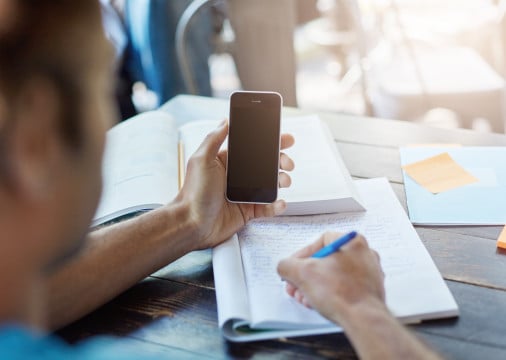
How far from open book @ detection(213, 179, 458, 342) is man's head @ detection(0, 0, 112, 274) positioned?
31 cm

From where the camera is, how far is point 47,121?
49cm

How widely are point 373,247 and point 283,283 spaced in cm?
14

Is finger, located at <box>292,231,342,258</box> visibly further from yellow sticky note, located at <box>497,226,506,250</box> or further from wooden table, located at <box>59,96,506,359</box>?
yellow sticky note, located at <box>497,226,506,250</box>

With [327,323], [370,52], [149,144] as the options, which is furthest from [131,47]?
[327,323]

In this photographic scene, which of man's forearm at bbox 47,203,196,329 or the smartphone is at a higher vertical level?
the smartphone

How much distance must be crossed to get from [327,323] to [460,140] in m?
0.61

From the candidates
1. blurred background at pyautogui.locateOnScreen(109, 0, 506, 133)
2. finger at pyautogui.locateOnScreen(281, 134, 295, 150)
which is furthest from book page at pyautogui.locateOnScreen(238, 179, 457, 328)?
blurred background at pyautogui.locateOnScreen(109, 0, 506, 133)

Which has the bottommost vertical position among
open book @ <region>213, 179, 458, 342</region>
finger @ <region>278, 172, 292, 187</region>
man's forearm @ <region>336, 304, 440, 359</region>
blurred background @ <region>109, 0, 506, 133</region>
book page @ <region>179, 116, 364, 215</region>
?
blurred background @ <region>109, 0, 506, 133</region>

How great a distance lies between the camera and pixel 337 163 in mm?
1112

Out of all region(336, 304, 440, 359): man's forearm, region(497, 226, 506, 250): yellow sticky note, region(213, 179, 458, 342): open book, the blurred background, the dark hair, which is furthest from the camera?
the blurred background

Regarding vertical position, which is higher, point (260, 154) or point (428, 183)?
point (260, 154)

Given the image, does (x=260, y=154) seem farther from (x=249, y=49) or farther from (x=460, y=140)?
(x=249, y=49)

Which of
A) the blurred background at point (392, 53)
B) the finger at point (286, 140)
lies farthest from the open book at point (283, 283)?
the blurred background at point (392, 53)

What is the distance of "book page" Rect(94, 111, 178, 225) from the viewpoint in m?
1.04
